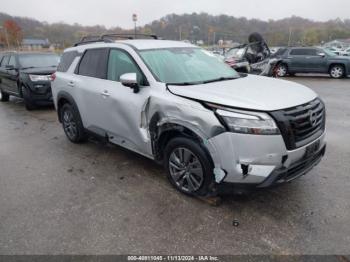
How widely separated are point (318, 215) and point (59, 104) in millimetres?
4749

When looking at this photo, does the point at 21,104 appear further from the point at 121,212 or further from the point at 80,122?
the point at 121,212

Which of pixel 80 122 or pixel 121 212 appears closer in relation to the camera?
pixel 121 212

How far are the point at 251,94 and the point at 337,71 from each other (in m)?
14.2

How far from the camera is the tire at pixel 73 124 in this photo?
515 centimetres

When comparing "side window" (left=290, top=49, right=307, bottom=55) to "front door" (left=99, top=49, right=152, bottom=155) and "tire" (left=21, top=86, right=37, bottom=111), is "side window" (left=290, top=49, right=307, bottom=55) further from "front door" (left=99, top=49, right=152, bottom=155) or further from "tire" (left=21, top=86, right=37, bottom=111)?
"front door" (left=99, top=49, right=152, bottom=155)

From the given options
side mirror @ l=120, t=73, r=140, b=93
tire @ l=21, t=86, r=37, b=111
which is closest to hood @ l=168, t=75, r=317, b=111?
side mirror @ l=120, t=73, r=140, b=93

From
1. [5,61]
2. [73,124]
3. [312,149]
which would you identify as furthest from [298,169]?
[5,61]

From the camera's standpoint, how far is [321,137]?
130 inches

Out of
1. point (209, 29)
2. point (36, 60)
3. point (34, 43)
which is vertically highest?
point (209, 29)

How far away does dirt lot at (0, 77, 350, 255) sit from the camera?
8.84ft

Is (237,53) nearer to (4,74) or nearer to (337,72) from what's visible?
(337,72)

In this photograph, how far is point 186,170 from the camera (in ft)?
11.1

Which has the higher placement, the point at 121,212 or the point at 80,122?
the point at 80,122

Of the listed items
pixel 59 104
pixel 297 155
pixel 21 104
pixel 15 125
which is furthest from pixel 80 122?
pixel 21 104
